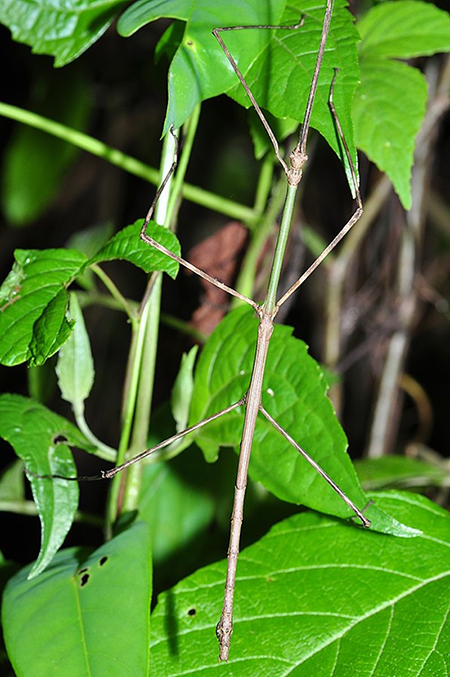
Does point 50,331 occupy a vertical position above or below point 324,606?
above

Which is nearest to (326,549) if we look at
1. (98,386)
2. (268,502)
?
(268,502)

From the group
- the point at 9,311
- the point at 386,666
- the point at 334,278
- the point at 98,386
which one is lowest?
the point at 98,386

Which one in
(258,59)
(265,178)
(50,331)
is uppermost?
(258,59)

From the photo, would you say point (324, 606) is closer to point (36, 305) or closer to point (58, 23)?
point (36, 305)

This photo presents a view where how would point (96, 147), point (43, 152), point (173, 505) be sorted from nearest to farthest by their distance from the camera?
1. point (96, 147)
2. point (173, 505)
3. point (43, 152)

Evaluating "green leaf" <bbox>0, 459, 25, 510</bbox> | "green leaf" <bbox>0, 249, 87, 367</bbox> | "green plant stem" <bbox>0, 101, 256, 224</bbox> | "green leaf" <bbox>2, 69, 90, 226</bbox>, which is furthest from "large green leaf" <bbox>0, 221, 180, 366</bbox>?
"green leaf" <bbox>2, 69, 90, 226</bbox>

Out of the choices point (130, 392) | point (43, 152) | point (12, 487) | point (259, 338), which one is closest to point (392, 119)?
point (259, 338)

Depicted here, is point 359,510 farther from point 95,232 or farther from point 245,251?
point 95,232
